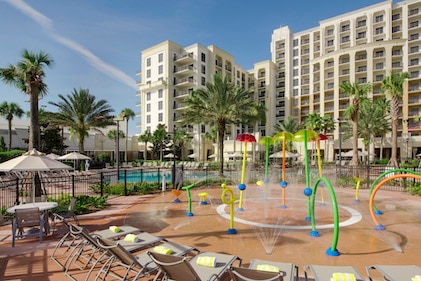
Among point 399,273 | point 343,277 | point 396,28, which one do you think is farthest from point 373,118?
point 343,277

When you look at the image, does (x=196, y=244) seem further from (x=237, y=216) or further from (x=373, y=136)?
(x=373, y=136)

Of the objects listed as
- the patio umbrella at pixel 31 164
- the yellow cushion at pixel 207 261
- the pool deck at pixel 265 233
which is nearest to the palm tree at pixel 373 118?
the pool deck at pixel 265 233

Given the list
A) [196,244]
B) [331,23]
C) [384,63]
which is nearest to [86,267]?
[196,244]

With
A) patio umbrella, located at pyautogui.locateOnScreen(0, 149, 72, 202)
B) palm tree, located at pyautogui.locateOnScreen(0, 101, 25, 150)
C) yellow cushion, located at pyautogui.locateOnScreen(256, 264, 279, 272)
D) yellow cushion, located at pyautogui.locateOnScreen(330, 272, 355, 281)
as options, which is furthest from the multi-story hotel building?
yellow cushion, located at pyautogui.locateOnScreen(330, 272, 355, 281)

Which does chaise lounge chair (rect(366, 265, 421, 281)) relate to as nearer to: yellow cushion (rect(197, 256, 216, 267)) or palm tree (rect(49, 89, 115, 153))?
yellow cushion (rect(197, 256, 216, 267))

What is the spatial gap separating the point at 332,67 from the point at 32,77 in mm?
61115

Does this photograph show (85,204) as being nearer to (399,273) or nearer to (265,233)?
(265,233)

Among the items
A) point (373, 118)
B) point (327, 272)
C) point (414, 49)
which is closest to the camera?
point (327, 272)

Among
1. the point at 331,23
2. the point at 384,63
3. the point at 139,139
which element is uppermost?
the point at 331,23

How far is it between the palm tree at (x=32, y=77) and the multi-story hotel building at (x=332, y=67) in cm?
4029

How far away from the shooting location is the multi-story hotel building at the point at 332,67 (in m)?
53.3

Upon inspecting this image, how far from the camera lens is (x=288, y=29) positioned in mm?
70750

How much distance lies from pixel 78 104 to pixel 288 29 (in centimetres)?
6096

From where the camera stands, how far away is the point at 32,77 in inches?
504
